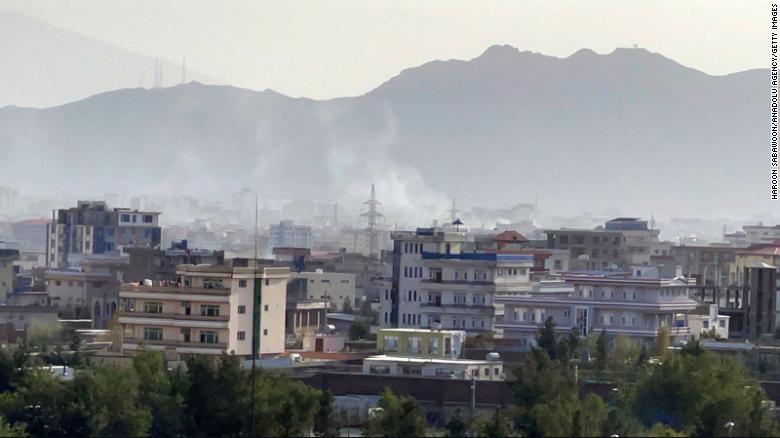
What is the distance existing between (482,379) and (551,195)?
5238 inches

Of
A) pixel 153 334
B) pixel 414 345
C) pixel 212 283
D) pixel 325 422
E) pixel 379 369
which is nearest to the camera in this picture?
pixel 325 422

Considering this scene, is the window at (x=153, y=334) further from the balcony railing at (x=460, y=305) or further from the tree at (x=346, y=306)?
the tree at (x=346, y=306)

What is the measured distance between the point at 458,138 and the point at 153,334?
140 metres

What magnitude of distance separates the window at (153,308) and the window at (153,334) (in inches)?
11.1

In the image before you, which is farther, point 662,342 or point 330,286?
point 330,286

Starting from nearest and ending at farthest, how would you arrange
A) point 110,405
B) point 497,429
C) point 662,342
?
point 497,429 → point 110,405 → point 662,342

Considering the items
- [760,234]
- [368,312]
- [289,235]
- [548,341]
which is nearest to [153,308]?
[548,341]

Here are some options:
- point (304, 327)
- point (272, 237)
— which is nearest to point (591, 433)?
point (304, 327)

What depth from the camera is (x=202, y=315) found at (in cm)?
3002

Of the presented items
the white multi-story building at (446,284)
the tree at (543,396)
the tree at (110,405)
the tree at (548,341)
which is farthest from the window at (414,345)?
the tree at (110,405)

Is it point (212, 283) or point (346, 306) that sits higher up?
point (212, 283)

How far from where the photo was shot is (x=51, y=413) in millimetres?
20891

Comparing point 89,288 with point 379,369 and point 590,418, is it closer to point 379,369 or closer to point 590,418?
point 379,369

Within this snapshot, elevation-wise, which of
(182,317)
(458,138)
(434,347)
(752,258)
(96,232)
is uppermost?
(458,138)
